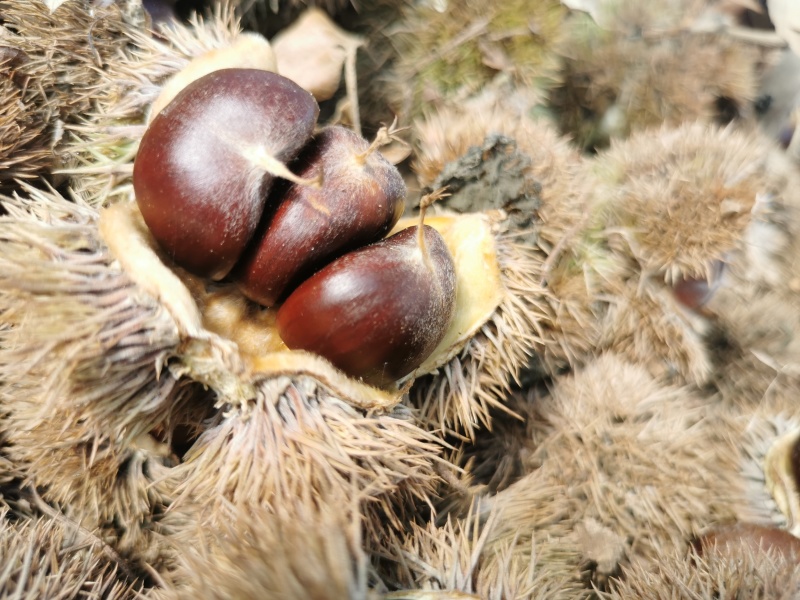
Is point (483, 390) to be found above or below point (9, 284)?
below

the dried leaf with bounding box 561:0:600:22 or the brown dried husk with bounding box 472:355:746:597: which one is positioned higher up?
the dried leaf with bounding box 561:0:600:22

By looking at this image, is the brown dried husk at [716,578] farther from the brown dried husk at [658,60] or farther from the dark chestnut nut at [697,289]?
the brown dried husk at [658,60]

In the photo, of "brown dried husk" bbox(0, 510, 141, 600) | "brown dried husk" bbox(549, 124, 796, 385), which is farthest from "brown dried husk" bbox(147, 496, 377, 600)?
"brown dried husk" bbox(549, 124, 796, 385)

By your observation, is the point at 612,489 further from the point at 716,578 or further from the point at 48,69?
the point at 48,69

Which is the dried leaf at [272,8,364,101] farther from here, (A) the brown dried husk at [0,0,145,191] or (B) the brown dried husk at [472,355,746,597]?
(B) the brown dried husk at [472,355,746,597]

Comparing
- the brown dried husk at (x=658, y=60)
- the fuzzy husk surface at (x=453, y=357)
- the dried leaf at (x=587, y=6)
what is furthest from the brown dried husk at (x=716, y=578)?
the dried leaf at (x=587, y=6)

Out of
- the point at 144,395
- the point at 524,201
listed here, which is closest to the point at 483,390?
the point at 524,201

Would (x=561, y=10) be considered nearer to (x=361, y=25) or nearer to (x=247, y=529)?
(x=361, y=25)

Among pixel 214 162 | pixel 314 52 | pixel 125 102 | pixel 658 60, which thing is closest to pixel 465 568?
pixel 214 162
